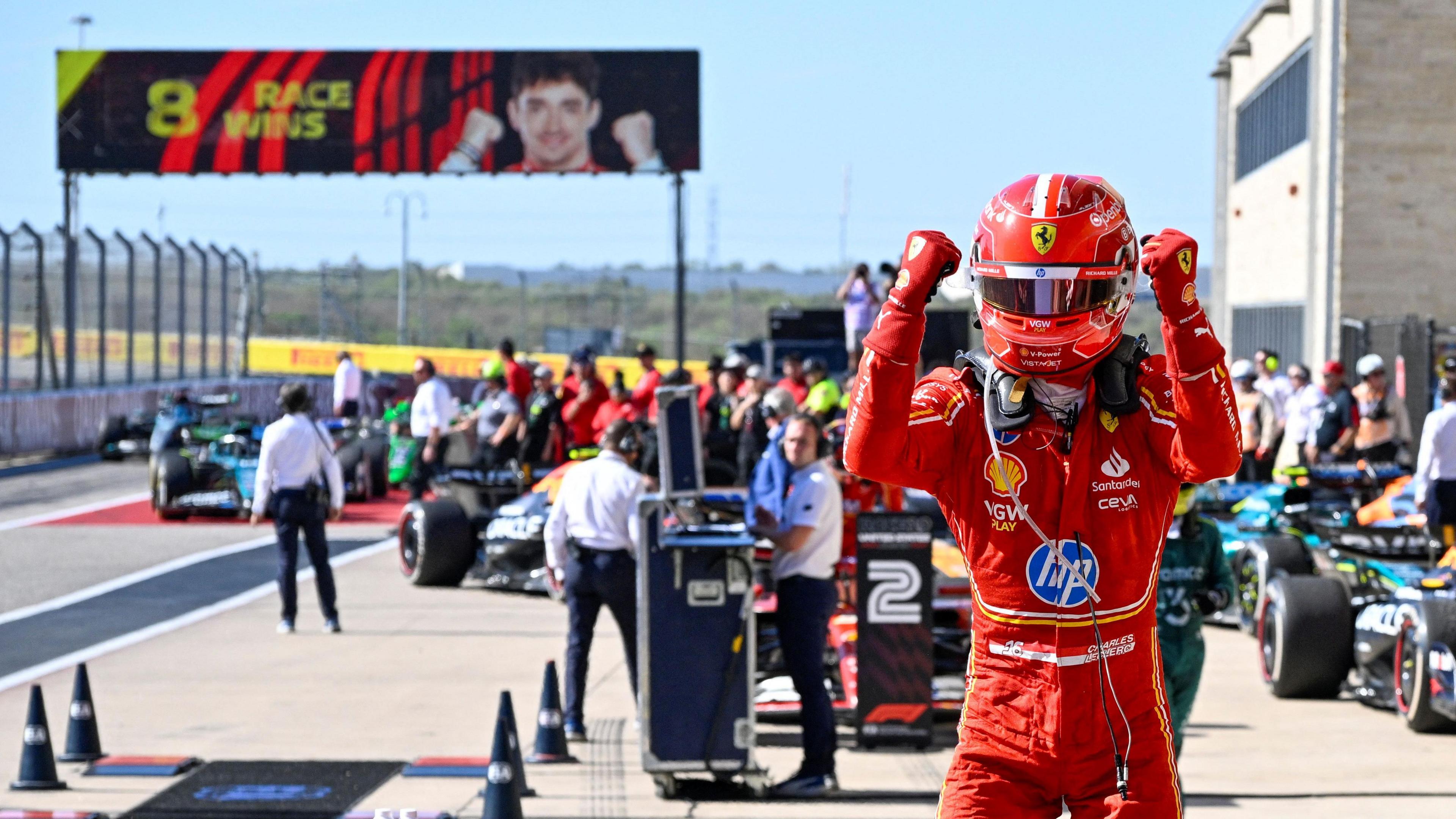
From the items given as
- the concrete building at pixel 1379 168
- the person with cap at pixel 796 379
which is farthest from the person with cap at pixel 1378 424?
the concrete building at pixel 1379 168

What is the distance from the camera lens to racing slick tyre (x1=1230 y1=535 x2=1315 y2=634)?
37.6ft

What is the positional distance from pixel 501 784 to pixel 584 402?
11.0 meters

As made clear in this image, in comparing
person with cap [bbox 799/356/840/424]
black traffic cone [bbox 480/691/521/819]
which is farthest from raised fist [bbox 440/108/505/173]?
black traffic cone [bbox 480/691/521/819]

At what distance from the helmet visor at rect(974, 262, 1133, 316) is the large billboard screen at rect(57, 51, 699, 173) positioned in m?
25.8

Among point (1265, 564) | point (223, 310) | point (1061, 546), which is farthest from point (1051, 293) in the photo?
point (223, 310)

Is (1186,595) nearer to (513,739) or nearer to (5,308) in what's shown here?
(513,739)

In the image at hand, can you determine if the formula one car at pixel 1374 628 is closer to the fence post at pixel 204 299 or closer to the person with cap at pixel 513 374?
the person with cap at pixel 513 374

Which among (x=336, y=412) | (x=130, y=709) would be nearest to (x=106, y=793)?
(x=130, y=709)

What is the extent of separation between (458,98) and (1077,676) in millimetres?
27699

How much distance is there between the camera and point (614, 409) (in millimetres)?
16906

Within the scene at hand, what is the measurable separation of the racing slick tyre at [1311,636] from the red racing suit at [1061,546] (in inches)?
244

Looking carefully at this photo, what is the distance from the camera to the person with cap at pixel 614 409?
16562mm

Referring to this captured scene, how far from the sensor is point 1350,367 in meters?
22.7

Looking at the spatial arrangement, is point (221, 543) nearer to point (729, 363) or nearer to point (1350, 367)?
point (729, 363)
